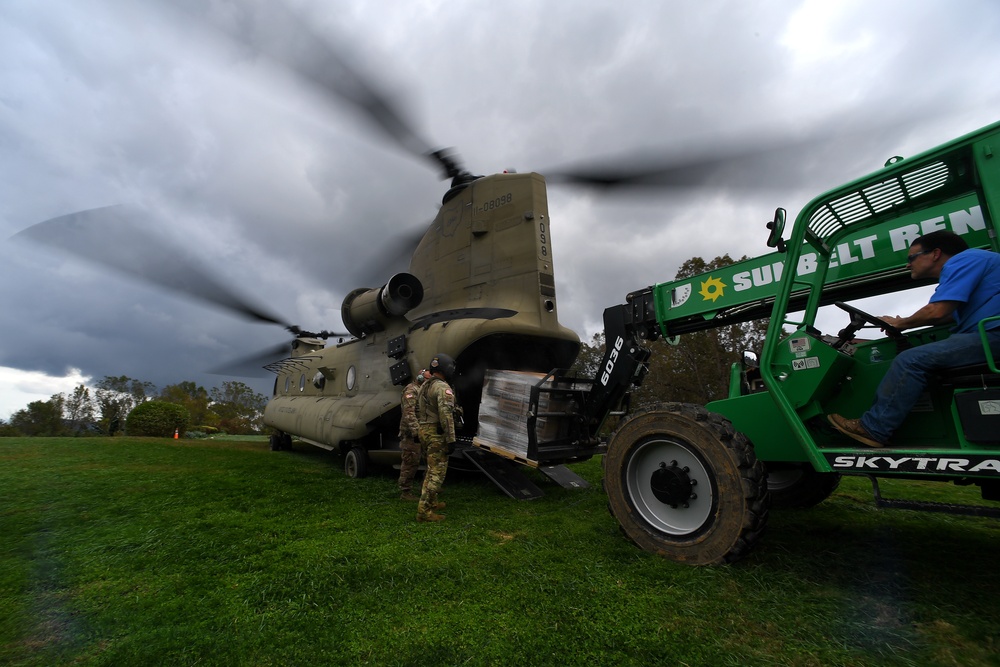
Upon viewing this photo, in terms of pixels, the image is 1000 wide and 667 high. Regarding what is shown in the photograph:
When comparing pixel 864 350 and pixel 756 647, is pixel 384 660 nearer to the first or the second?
pixel 756 647

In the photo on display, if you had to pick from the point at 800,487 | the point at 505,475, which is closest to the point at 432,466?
the point at 505,475

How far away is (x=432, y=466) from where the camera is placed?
5098mm

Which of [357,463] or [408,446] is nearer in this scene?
[408,446]

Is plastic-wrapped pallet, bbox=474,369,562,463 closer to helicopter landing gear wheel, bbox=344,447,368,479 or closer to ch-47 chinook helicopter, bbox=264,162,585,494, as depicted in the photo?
ch-47 chinook helicopter, bbox=264,162,585,494

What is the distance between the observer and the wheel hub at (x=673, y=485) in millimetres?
3418

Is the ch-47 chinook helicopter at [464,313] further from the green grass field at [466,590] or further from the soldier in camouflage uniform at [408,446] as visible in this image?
the green grass field at [466,590]

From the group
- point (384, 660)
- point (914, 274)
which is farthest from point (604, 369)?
point (384, 660)

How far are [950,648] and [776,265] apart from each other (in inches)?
101

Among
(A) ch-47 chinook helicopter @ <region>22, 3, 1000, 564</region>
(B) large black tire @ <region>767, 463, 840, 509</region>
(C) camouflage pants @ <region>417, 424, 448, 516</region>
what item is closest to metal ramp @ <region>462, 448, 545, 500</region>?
(A) ch-47 chinook helicopter @ <region>22, 3, 1000, 564</region>

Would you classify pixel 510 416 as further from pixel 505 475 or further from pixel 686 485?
pixel 686 485

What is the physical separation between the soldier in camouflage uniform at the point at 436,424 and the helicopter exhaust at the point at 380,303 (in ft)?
8.64

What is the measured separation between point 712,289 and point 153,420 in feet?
61.7

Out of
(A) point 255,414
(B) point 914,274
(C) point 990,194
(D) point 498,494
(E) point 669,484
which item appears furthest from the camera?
(A) point 255,414

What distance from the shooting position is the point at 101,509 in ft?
15.6
